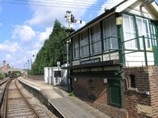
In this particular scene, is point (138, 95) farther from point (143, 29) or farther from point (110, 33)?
point (143, 29)

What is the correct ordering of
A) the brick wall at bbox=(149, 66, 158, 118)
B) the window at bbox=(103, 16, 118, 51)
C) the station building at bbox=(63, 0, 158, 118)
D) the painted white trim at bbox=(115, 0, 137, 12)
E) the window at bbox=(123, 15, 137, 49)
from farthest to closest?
1. the window at bbox=(103, 16, 118, 51)
2. the window at bbox=(123, 15, 137, 49)
3. the painted white trim at bbox=(115, 0, 137, 12)
4. the station building at bbox=(63, 0, 158, 118)
5. the brick wall at bbox=(149, 66, 158, 118)

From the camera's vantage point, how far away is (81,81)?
1404 centimetres

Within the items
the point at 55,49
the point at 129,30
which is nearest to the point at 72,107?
the point at 129,30

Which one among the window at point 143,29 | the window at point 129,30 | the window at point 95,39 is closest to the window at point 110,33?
the window at point 129,30

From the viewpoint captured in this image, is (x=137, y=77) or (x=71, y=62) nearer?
(x=137, y=77)

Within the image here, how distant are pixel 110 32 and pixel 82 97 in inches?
201

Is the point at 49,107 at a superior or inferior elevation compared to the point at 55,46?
inferior

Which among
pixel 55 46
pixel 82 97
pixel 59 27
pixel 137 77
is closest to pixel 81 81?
pixel 82 97

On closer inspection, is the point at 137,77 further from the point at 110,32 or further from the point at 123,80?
the point at 110,32

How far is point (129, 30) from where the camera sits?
10602 millimetres

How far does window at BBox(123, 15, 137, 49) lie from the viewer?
10404mm

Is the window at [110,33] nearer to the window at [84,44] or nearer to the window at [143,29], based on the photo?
the window at [143,29]

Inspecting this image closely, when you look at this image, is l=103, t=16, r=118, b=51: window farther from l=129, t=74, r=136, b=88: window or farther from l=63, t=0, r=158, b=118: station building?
l=129, t=74, r=136, b=88: window

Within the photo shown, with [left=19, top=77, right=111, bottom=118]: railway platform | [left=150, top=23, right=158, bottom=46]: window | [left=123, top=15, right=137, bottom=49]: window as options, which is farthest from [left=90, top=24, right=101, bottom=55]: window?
[left=19, top=77, right=111, bottom=118]: railway platform
